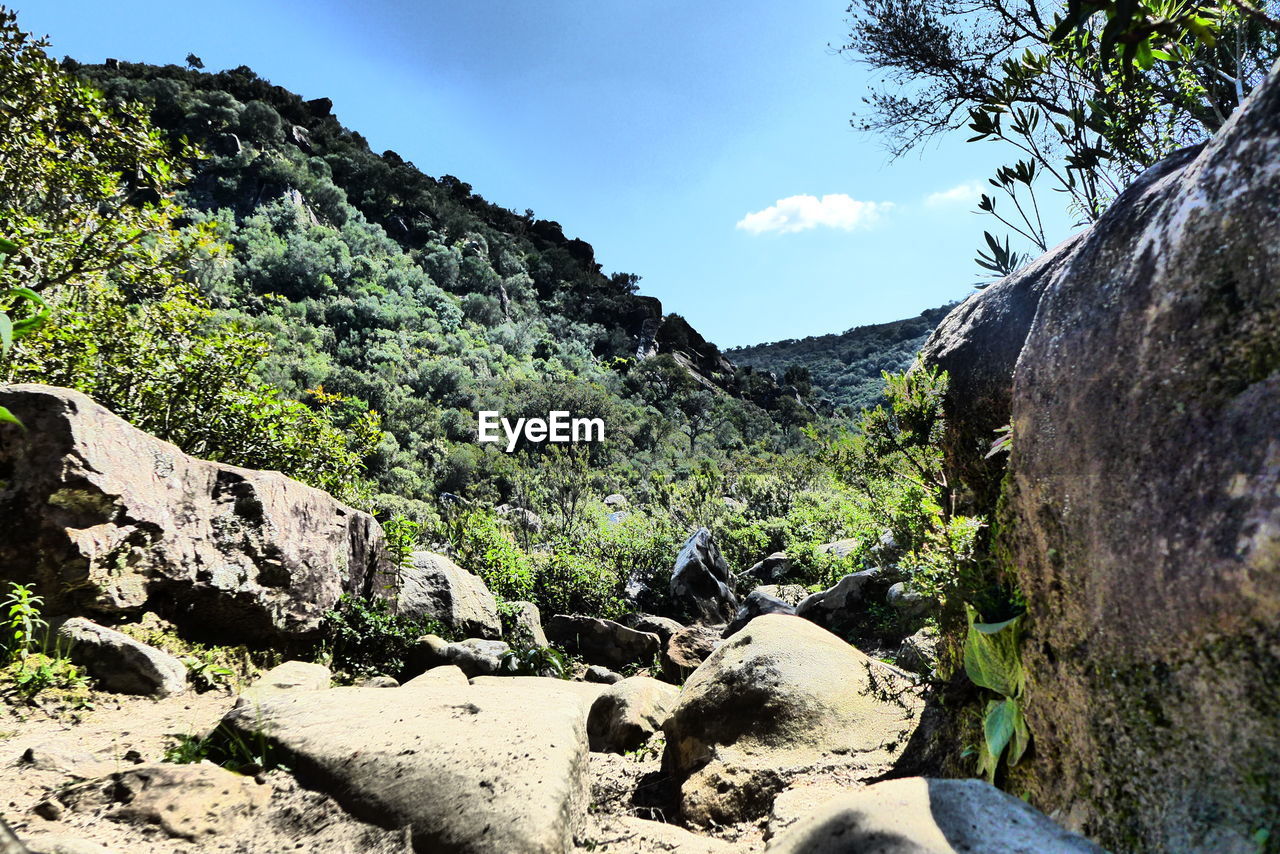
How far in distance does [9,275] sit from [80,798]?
4431 millimetres

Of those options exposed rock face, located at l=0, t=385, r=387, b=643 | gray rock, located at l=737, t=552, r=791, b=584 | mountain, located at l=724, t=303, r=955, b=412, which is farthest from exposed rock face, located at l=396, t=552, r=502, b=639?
mountain, located at l=724, t=303, r=955, b=412

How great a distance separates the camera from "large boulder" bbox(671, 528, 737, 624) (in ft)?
36.9

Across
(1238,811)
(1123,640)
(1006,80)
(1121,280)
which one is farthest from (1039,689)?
(1006,80)

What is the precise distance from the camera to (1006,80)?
4930mm

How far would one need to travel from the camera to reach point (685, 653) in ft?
26.2

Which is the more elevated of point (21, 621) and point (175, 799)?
point (21, 621)

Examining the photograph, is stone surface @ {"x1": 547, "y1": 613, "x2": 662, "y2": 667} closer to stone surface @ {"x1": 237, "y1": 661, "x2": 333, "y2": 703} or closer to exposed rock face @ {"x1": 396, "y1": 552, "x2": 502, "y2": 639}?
exposed rock face @ {"x1": 396, "y1": 552, "x2": 502, "y2": 639}

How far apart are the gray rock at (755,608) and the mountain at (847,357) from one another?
138 ft

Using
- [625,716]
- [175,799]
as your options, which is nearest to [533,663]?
[625,716]

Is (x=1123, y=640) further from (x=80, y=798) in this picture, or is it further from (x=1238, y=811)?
(x=80, y=798)

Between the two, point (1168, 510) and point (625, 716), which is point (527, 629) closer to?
point (625, 716)

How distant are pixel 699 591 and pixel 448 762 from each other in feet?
28.5

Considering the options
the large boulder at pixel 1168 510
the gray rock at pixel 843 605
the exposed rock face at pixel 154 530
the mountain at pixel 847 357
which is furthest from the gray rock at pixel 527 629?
the mountain at pixel 847 357

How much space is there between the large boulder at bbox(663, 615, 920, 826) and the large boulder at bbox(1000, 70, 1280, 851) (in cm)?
197
